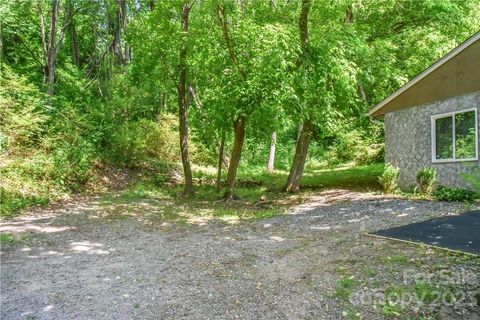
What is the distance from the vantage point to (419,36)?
41.7ft

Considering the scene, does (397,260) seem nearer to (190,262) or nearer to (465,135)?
(190,262)

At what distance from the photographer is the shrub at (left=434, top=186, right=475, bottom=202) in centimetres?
892

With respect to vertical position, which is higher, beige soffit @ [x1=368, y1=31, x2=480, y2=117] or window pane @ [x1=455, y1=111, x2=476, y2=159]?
beige soffit @ [x1=368, y1=31, x2=480, y2=117]

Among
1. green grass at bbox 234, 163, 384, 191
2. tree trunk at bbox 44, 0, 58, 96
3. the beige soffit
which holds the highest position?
tree trunk at bbox 44, 0, 58, 96

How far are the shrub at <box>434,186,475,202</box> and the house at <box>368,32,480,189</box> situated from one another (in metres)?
0.25

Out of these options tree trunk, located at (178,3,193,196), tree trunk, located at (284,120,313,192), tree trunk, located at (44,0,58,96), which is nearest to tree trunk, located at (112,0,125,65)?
tree trunk, located at (44,0,58,96)

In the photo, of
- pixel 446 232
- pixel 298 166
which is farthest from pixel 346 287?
pixel 298 166

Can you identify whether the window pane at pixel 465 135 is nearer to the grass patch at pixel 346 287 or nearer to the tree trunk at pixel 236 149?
the tree trunk at pixel 236 149

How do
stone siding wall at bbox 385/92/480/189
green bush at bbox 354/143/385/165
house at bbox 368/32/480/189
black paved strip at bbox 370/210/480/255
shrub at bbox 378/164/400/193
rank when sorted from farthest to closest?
green bush at bbox 354/143/385/165, shrub at bbox 378/164/400/193, stone siding wall at bbox 385/92/480/189, house at bbox 368/32/480/189, black paved strip at bbox 370/210/480/255

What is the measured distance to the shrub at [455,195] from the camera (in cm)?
892

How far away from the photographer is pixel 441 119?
33.2ft

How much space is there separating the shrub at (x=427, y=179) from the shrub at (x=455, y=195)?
1.90 ft

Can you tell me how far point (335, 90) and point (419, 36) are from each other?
4.01m

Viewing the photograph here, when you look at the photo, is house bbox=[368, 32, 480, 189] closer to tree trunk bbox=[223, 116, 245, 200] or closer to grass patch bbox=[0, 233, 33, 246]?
tree trunk bbox=[223, 116, 245, 200]
